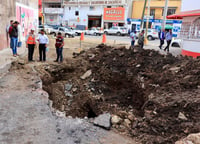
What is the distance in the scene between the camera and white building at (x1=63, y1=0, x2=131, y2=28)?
4284 cm

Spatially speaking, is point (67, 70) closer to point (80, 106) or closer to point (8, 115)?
point (80, 106)

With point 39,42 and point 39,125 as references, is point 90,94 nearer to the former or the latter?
point 39,125

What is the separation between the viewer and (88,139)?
383 centimetres

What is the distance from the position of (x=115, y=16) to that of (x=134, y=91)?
38.1m

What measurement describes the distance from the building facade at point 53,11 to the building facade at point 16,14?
29.6m

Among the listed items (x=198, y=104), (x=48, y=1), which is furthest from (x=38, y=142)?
(x=48, y=1)

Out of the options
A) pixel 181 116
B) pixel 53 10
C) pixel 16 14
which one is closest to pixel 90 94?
pixel 181 116

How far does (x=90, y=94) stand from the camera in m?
7.23

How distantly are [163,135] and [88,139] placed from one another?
4.79 ft

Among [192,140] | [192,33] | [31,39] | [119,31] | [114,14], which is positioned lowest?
[192,140]

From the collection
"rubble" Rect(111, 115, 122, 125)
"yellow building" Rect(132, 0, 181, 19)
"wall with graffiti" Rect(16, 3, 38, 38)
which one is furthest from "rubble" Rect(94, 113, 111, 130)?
"yellow building" Rect(132, 0, 181, 19)

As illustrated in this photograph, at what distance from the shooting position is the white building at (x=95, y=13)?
42844mm

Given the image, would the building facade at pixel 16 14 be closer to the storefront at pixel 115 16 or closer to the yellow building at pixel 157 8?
the storefront at pixel 115 16

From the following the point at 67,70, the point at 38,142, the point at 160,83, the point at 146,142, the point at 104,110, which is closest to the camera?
the point at 38,142
